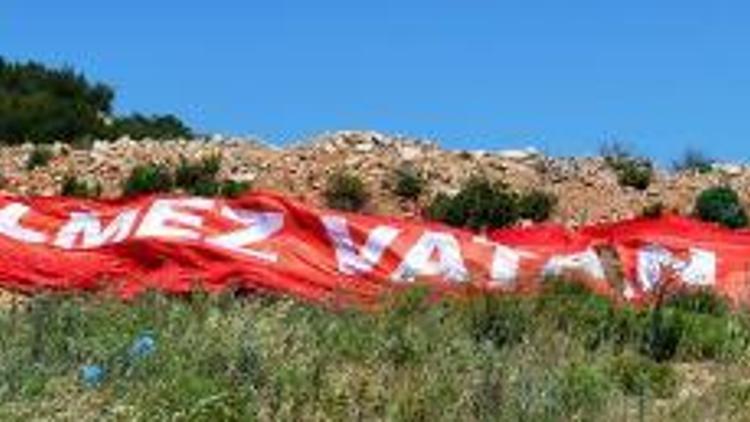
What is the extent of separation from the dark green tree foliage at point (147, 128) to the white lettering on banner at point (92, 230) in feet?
98.2

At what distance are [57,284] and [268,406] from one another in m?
8.42

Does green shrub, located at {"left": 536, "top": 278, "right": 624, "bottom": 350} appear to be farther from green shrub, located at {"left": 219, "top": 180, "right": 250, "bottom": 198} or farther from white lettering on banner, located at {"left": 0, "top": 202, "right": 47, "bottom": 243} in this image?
green shrub, located at {"left": 219, "top": 180, "right": 250, "bottom": 198}

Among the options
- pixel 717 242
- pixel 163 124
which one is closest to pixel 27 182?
pixel 717 242

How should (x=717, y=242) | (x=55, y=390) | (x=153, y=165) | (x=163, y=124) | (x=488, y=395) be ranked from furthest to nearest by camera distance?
(x=163, y=124)
(x=153, y=165)
(x=717, y=242)
(x=488, y=395)
(x=55, y=390)

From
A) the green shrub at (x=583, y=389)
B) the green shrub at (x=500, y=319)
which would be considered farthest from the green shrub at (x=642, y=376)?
the green shrub at (x=500, y=319)

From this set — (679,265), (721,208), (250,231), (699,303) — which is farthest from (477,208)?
(699,303)

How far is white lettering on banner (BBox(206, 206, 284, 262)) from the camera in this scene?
20.1 metres

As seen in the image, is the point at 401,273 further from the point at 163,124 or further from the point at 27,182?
the point at 163,124

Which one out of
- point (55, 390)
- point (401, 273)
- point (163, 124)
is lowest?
point (163, 124)

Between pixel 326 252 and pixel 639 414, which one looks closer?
pixel 639 414

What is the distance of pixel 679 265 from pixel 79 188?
1309 centimetres

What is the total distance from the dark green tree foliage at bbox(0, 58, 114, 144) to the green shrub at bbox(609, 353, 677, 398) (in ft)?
127

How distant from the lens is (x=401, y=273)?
A: 20.0 m

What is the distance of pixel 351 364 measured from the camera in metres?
12.0
